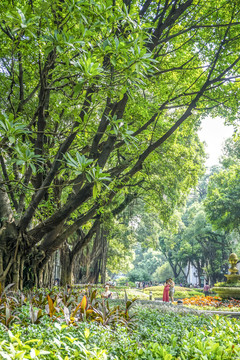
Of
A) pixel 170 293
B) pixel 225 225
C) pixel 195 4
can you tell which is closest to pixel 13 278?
pixel 195 4

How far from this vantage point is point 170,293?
49.0 feet

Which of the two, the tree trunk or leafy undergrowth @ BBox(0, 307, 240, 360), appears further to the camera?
the tree trunk

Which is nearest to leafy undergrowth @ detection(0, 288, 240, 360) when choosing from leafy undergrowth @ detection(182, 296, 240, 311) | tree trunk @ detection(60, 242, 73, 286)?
tree trunk @ detection(60, 242, 73, 286)

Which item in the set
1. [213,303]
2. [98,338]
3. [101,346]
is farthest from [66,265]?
[101,346]

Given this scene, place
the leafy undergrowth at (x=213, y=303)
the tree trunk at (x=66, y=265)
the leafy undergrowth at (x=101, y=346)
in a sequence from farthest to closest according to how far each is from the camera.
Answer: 1. the tree trunk at (x=66, y=265)
2. the leafy undergrowth at (x=213, y=303)
3. the leafy undergrowth at (x=101, y=346)

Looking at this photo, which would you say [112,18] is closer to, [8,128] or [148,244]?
[8,128]

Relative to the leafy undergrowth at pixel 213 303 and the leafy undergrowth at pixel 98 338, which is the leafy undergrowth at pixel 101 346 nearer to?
the leafy undergrowth at pixel 98 338

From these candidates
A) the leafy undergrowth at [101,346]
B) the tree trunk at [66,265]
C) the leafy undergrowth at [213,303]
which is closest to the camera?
the leafy undergrowth at [101,346]

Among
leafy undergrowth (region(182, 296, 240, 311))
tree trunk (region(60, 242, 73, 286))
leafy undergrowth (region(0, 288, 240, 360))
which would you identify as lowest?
leafy undergrowth (region(182, 296, 240, 311))

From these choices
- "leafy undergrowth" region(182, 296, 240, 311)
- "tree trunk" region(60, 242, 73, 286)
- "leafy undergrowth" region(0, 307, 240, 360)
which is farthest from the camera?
"tree trunk" region(60, 242, 73, 286)

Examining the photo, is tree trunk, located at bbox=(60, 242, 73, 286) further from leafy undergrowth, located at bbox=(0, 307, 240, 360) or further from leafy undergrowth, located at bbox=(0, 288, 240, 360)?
leafy undergrowth, located at bbox=(0, 307, 240, 360)

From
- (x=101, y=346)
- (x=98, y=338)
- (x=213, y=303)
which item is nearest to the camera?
(x=101, y=346)

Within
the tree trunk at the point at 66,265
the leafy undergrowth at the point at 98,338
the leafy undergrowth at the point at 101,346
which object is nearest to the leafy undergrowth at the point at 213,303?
the tree trunk at the point at 66,265

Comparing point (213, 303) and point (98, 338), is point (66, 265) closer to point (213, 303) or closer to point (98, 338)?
point (213, 303)
